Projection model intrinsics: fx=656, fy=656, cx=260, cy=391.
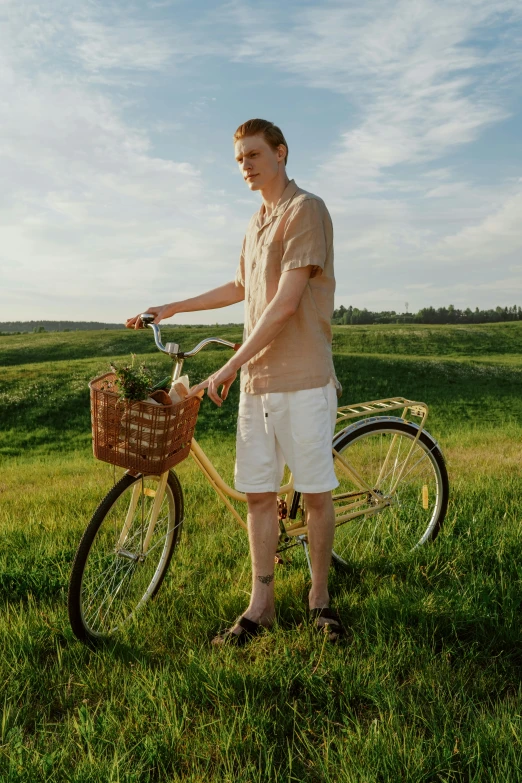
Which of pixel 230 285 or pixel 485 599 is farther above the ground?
pixel 230 285

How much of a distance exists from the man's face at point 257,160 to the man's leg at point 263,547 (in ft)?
5.85

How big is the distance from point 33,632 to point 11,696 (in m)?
0.55

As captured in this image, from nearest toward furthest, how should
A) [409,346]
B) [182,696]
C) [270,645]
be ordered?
[182,696], [270,645], [409,346]

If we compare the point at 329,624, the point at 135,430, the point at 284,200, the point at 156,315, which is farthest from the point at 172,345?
the point at 329,624

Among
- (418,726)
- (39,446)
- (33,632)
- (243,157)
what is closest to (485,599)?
(418,726)

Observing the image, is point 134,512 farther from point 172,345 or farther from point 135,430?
point 172,345

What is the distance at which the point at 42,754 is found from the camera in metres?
2.82

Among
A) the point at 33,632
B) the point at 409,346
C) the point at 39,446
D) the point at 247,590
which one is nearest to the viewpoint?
the point at 33,632

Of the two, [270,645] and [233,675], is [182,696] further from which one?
[270,645]

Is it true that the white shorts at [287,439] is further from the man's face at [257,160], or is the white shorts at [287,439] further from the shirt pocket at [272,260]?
the man's face at [257,160]

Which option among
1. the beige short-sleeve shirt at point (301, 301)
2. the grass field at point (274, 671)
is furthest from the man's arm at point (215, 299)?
the grass field at point (274, 671)

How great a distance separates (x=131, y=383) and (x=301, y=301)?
1.04 metres

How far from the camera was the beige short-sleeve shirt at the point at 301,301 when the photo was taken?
3480 mm

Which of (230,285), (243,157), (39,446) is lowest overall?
(39,446)
